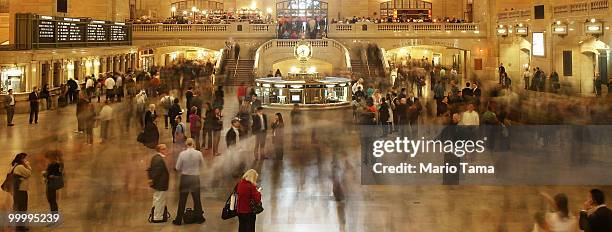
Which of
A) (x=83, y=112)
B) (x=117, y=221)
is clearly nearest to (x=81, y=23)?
(x=83, y=112)

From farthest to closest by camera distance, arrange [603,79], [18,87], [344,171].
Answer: [603,79] < [18,87] < [344,171]

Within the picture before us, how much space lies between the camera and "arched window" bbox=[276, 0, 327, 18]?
45.4 metres

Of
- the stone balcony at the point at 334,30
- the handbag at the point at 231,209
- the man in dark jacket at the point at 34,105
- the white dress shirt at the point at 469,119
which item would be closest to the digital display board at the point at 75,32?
the stone balcony at the point at 334,30

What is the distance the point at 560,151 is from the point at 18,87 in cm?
1807

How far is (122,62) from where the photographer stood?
110 feet

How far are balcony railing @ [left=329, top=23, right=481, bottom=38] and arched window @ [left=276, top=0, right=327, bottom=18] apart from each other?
31.7 ft

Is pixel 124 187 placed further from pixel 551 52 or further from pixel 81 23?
pixel 551 52

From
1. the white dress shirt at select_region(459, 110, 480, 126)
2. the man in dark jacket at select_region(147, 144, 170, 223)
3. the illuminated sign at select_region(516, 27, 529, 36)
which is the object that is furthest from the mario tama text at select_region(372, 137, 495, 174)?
the illuminated sign at select_region(516, 27, 529, 36)

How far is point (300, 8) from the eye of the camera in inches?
1801

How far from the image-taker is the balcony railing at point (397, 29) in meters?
36.0

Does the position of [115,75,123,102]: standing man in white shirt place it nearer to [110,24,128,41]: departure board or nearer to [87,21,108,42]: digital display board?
[87,21,108,42]: digital display board

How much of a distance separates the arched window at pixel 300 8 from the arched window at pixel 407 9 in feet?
15.2

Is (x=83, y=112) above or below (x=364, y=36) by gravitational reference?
below

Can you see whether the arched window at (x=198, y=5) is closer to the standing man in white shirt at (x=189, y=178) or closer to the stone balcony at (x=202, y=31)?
the stone balcony at (x=202, y=31)
